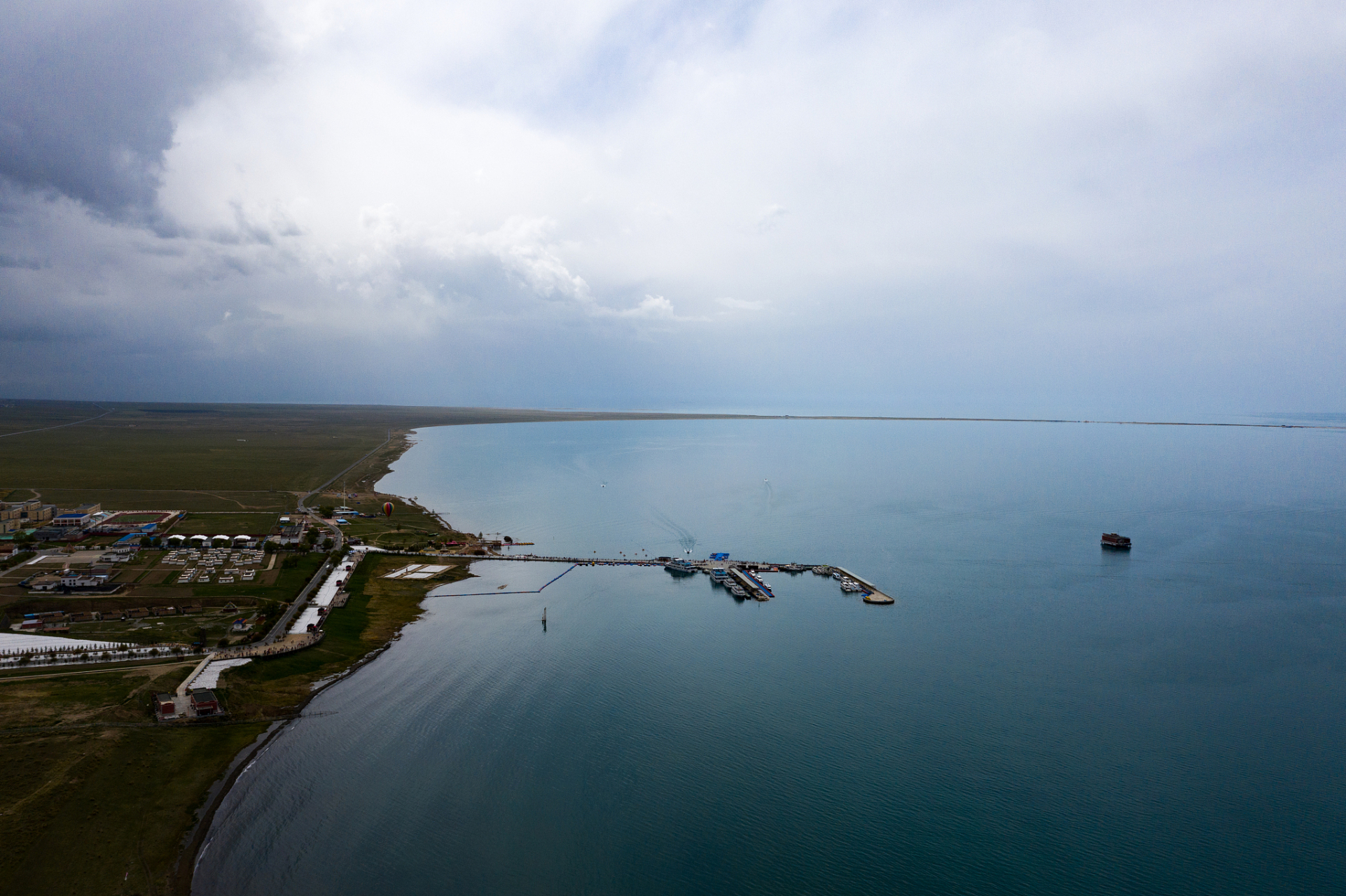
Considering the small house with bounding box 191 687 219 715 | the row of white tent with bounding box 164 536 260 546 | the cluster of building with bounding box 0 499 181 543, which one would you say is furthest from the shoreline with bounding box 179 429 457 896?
the cluster of building with bounding box 0 499 181 543

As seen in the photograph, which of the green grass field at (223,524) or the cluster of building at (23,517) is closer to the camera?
the cluster of building at (23,517)

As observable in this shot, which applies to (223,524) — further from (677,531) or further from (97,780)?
(97,780)

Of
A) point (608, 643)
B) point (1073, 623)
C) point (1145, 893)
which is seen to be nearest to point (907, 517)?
point (1073, 623)

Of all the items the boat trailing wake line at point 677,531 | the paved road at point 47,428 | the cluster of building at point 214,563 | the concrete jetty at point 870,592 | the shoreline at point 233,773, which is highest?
the paved road at point 47,428

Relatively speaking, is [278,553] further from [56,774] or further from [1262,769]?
[1262,769]

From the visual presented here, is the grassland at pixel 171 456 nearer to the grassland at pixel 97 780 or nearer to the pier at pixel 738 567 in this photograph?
the pier at pixel 738 567

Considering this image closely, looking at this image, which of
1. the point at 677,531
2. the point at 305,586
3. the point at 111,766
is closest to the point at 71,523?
the point at 305,586

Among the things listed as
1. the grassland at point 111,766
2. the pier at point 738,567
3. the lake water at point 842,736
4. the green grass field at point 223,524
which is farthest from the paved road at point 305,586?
the pier at point 738,567

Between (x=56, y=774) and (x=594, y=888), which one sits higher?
(x=56, y=774)
